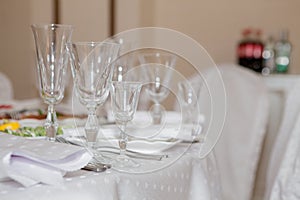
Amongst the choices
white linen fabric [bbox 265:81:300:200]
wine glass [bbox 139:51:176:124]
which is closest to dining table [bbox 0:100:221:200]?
wine glass [bbox 139:51:176:124]

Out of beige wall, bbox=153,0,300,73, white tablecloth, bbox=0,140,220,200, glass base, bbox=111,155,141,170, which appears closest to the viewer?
white tablecloth, bbox=0,140,220,200

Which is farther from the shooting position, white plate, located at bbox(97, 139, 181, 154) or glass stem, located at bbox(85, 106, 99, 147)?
white plate, located at bbox(97, 139, 181, 154)

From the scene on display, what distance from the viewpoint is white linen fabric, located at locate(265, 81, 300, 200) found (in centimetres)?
169

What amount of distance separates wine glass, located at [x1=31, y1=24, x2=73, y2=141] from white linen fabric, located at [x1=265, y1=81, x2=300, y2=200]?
3.16ft

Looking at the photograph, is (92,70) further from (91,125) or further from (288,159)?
(288,159)

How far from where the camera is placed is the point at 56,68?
3.23 ft

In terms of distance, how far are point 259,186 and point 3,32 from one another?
2383mm

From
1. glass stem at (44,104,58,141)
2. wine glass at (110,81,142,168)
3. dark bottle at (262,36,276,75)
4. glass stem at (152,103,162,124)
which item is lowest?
dark bottle at (262,36,276,75)

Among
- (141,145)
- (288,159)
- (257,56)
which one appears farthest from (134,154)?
(257,56)

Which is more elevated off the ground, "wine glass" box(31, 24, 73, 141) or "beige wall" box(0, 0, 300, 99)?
"wine glass" box(31, 24, 73, 141)

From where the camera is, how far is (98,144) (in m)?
1.07

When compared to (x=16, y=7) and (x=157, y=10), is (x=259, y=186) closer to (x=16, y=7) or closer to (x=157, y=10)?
(x=157, y=10)

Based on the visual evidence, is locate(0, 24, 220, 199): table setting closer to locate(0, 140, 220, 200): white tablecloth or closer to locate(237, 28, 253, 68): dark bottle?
locate(0, 140, 220, 200): white tablecloth

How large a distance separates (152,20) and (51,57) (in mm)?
2492
